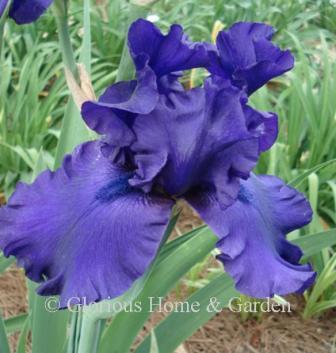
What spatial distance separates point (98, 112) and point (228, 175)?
0.14 metres

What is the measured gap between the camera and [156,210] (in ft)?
1.95

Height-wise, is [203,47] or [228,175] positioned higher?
[203,47]

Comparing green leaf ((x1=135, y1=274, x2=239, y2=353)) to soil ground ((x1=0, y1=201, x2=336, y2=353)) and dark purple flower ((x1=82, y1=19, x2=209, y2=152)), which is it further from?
soil ground ((x1=0, y1=201, x2=336, y2=353))

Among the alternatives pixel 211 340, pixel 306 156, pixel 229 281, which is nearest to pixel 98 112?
pixel 229 281

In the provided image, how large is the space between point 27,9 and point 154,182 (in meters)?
0.22

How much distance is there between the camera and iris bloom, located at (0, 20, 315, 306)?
1.84 feet

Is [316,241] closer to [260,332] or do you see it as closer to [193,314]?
[193,314]

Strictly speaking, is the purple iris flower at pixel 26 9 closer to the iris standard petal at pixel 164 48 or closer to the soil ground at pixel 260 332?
the iris standard petal at pixel 164 48

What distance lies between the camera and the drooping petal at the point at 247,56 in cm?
63

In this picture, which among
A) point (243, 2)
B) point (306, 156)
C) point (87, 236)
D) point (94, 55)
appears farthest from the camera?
point (243, 2)

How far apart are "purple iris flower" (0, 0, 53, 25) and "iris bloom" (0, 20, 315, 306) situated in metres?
0.11

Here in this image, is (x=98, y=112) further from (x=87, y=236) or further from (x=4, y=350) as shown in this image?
(x=4, y=350)

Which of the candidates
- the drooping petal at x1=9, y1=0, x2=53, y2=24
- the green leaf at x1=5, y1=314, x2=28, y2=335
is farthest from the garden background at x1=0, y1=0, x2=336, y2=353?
the drooping petal at x1=9, y1=0, x2=53, y2=24

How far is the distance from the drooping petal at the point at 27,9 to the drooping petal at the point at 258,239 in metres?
0.25
